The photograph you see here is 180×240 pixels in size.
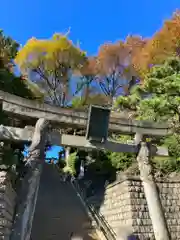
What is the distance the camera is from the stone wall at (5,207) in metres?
7.45

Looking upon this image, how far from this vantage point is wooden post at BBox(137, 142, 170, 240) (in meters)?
9.11

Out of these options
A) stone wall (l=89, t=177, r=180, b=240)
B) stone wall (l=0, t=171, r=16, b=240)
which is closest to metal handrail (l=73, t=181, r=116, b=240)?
stone wall (l=89, t=177, r=180, b=240)

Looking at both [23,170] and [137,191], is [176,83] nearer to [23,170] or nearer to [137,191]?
[137,191]

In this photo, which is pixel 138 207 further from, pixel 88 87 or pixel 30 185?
pixel 88 87

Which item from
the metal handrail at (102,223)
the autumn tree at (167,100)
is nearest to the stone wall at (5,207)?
the metal handrail at (102,223)

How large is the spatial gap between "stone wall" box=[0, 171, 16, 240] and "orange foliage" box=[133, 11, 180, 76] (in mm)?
13962

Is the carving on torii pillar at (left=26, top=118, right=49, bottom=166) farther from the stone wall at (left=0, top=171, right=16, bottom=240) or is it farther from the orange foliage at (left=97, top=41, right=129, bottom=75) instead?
the orange foliage at (left=97, top=41, right=129, bottom=75)

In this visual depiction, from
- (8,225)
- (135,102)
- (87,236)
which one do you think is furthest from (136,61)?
(8,225)

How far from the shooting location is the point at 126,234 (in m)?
9.17

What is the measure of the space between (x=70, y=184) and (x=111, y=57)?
46.5 feet

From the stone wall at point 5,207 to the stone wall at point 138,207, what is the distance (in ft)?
13.1

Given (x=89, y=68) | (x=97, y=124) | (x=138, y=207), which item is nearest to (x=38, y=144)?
(x=97, y=124)

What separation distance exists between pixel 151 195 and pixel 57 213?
14.5 feet

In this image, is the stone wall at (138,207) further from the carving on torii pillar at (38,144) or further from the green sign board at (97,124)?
the carving on torii pillar at (38,144)
